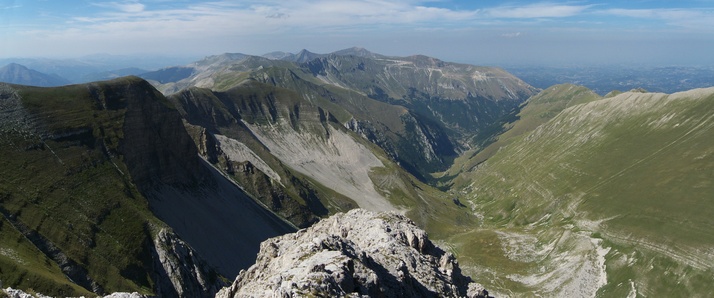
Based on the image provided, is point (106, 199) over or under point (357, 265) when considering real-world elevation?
under

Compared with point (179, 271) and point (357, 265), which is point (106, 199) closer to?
point (179, 271)

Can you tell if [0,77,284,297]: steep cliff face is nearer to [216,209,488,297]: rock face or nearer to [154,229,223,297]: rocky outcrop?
[154,229,223,297]: rocky outcrop

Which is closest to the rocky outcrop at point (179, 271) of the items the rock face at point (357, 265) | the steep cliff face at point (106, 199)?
the steep cliff face at point (106, 199)

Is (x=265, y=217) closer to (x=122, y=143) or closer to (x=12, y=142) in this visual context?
(x=122, y=143)

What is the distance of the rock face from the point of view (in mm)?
34750

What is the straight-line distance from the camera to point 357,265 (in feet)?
133

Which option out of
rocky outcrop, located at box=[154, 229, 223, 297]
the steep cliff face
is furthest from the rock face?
rocky outcrop, located at box=[154, 229, 223, 297]

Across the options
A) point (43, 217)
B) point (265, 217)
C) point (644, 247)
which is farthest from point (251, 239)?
point (644, 247)

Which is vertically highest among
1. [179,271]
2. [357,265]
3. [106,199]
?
[357,265]

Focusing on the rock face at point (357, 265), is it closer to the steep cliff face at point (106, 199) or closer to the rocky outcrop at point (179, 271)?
the steep cliff face at point (106, 199)

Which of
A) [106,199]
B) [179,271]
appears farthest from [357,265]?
[106,199]

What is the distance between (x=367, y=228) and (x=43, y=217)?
70560 mm

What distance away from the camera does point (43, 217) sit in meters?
86.6

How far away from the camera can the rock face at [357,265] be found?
3475cm
